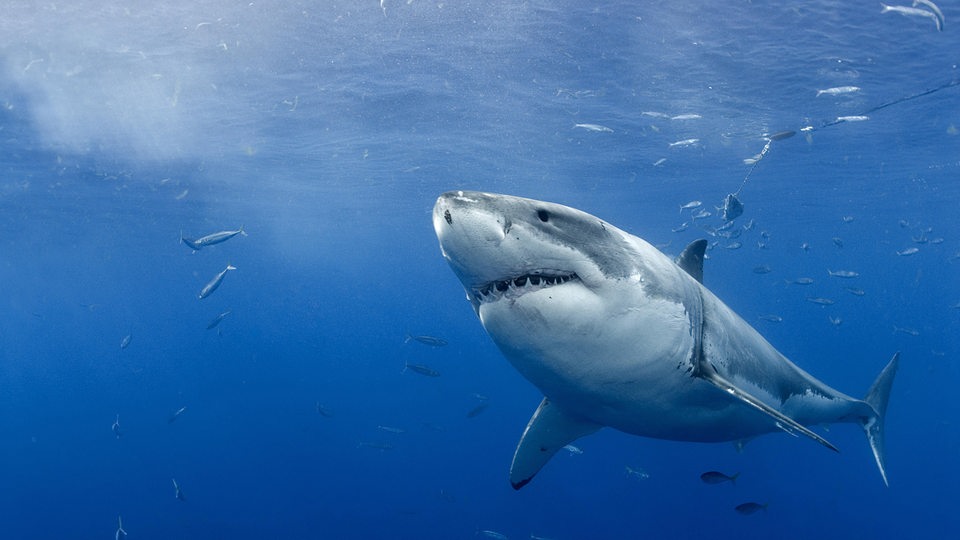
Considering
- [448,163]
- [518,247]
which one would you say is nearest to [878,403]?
[518,247]

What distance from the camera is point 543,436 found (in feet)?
15.6

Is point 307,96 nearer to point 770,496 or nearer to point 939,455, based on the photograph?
point 770,496

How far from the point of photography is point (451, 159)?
24.9m

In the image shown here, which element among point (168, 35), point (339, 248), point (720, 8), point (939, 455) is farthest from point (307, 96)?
point (939, 455)

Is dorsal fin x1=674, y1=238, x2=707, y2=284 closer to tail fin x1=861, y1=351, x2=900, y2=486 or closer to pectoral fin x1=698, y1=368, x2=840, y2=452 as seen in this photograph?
pectoral fin x1=698, y1=368, x2=840, y2=452

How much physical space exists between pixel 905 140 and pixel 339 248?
154 feet

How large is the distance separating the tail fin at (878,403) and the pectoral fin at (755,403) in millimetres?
4638

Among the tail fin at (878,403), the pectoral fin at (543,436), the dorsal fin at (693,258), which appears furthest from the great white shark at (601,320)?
the tail fin at (878,403)

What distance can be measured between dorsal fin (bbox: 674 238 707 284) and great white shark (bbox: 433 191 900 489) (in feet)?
2.33

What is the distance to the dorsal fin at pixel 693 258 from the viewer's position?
4738 millimetres

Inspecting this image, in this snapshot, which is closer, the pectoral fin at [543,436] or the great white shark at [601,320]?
the great white shark at [601,320]

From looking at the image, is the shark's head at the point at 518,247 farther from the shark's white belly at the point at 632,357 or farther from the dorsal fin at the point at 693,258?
the dorsal fin at the point at 693,258

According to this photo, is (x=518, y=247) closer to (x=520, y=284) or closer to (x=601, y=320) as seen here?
(x=520, y=284)

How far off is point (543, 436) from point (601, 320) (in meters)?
2.48
